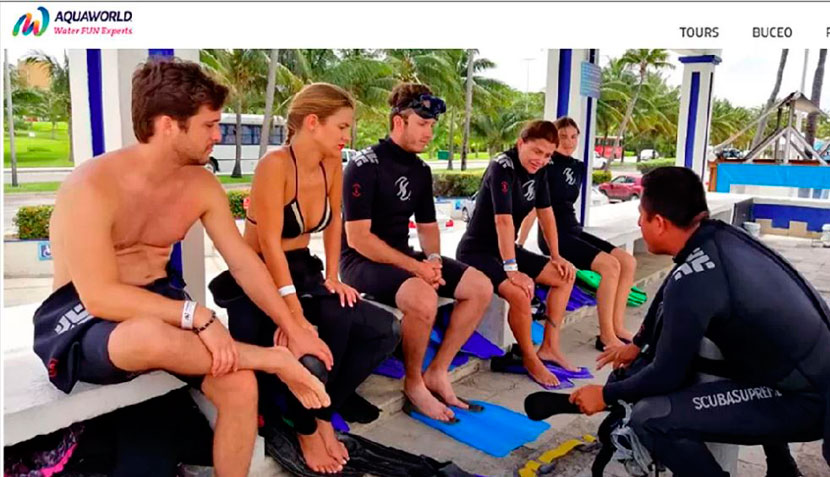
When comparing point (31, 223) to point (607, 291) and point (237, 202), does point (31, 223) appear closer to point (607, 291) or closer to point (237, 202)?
point (237, 202)

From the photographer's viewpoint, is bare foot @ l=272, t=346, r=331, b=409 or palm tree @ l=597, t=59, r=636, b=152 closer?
bare foot @ l=272, t=346, r=331, b=409

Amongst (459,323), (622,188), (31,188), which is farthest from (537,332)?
(31,188)

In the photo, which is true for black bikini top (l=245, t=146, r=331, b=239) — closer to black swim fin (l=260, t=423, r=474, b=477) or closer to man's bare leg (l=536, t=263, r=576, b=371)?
black swim fin (l=260, t=423, r=474, b=477)

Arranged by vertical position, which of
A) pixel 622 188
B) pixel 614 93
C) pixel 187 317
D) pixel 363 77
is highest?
pixel 614 93

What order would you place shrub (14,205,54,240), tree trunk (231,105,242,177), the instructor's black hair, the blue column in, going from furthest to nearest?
tree trunk (231,105,242,177), shrub (14,205,54,240), the blue column, the instructor's black hair

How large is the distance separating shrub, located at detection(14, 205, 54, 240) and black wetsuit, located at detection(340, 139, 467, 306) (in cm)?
1021

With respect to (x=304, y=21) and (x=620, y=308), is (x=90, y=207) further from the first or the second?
(x=620, y=308)

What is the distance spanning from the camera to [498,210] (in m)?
3.68

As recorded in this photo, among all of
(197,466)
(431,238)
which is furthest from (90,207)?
(431,238)

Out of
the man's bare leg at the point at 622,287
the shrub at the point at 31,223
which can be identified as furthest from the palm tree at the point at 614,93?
the man's bare leg at the point at 622,287

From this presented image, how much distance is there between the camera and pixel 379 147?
3.30m

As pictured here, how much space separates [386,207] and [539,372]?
128cm

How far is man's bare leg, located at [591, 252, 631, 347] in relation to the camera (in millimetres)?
Answer: 4152

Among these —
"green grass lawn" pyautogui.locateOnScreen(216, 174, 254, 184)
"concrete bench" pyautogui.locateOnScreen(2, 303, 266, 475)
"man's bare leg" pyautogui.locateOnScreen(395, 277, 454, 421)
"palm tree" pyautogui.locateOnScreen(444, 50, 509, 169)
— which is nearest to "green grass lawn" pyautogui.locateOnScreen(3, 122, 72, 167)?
"green grass lawn" pyautogui.locateOnScreen(216, 174, 254, 184)
